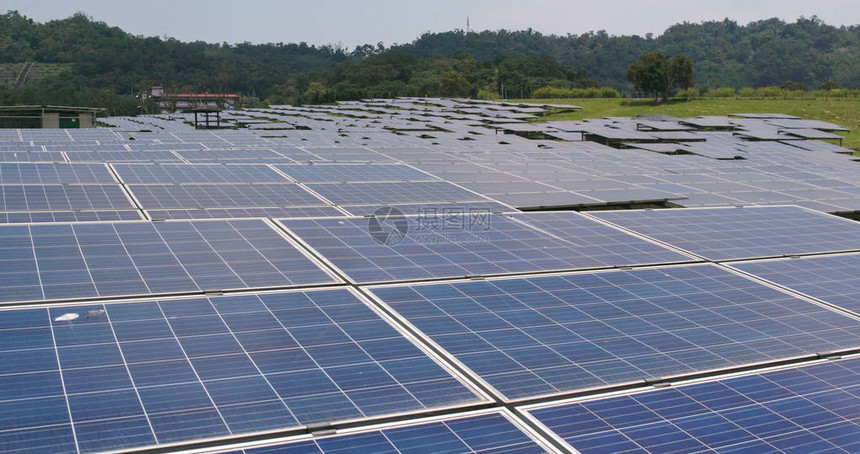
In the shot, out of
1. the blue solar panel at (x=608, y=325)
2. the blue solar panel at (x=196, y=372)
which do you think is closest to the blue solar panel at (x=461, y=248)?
the blue solar panel at (x=608, y=325)

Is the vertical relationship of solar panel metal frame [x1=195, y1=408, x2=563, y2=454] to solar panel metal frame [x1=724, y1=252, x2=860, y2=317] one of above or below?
below

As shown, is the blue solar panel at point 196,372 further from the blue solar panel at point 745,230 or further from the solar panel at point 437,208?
the blue solar panel at point 745,230

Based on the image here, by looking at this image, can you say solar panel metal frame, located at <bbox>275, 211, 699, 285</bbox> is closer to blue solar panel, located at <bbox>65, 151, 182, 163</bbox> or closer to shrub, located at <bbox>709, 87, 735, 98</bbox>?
blue solar panel, located at <bbox>65, 151, 182, 163</bbox>

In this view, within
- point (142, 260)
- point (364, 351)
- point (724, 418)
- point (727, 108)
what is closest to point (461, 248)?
point (364, 351)

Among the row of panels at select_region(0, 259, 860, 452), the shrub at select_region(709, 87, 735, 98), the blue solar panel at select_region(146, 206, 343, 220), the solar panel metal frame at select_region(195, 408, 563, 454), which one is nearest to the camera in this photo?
the solar panel metal frame at select_region(195, 408, 563, 454)

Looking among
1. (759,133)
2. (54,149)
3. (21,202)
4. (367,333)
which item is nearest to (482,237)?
(367,333)

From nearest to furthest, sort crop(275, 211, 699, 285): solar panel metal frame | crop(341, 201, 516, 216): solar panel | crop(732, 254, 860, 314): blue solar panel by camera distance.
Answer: crop(275, 211, 699, 285): solar panel metal frame → crop(732, 254, 860, 314): blue solar panel → crop(341, 201, 516, 216): solar panel

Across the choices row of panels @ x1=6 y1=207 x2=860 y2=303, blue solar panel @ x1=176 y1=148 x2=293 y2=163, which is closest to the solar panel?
row of panels @ x1=6 y1=207 x2=860 y2=303
